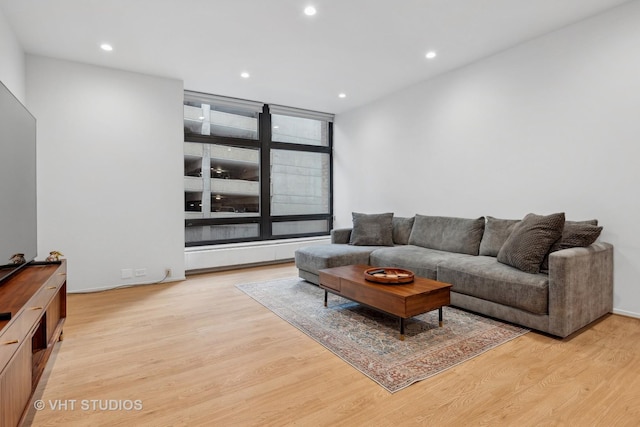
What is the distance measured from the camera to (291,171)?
6.11 meters

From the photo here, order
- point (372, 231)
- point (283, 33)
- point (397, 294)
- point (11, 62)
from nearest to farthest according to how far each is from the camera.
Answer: point (397, 294) → point (11, 62) → point (283, 33) → point (372, 231)

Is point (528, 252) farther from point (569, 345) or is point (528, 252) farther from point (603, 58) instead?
point (603, 58)

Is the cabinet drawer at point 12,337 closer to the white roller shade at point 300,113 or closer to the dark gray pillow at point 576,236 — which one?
the dark gray pillow at point 576,236

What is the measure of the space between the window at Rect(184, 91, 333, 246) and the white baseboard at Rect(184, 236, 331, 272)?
1.06 feet

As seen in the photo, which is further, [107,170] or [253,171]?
[253,171]

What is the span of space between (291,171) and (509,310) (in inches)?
166

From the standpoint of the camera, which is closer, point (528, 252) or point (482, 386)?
point (482, 386)

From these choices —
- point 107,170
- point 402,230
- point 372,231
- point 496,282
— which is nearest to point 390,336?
point 496,282

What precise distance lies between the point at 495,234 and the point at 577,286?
3.46 feet

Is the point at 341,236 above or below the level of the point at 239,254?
above

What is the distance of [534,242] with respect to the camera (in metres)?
2.83

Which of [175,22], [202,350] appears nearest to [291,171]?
[175,22]

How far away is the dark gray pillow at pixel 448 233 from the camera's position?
12.5 feet

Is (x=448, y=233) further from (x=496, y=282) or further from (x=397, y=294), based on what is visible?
(x=397, y=294)
